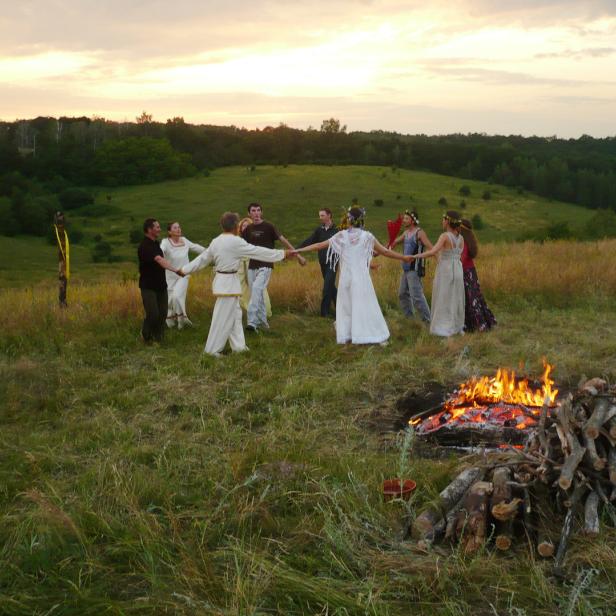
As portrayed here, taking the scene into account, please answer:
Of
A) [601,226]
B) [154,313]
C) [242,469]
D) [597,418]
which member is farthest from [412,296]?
[601,226]

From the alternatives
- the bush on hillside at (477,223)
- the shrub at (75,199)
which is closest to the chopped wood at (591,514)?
the bush on hillside at (477,223)

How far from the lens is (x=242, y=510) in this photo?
16.8 feet

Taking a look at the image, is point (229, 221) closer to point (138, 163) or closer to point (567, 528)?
point (567, 528)

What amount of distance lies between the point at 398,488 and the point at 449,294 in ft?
21.8

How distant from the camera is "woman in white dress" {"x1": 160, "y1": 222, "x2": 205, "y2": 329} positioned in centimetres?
1222

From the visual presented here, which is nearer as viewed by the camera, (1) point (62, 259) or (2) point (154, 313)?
(2) point (154, 313)

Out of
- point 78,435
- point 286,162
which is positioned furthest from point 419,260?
point 286,162

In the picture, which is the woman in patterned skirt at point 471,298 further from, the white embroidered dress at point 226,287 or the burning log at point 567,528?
the burning log at point 567,528

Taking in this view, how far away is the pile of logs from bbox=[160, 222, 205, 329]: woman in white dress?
7.79 metres

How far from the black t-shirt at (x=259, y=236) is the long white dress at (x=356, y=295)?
1.31 metres

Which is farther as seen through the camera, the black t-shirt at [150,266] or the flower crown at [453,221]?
the flower crown at [453,221]

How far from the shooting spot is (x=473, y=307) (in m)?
12.1

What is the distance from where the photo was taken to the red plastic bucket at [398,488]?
5.27m

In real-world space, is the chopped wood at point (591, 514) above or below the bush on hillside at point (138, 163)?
below
